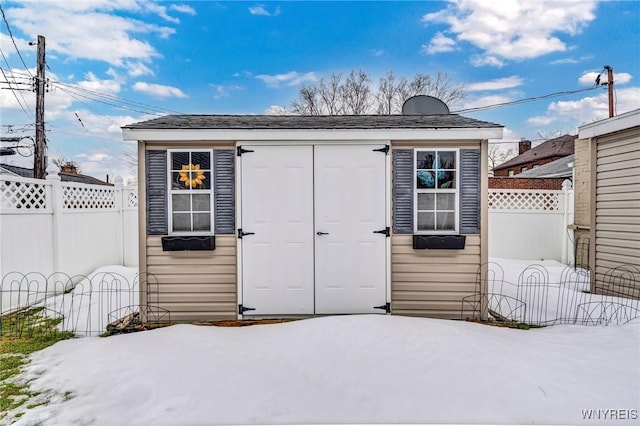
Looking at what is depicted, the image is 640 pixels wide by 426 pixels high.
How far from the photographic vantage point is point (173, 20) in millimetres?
7629

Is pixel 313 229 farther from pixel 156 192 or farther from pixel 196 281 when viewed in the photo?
pixel 156 192

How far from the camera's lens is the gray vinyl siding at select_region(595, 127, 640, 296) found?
510 cm

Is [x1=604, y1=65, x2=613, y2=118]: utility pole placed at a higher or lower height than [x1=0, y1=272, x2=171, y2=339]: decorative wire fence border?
higher

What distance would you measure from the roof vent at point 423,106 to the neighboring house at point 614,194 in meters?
2.47

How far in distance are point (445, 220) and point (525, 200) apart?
226 inches

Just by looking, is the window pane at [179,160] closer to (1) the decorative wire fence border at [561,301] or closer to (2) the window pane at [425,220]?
(2) the window pane at [425,220]

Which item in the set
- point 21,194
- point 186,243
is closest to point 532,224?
point 186,243

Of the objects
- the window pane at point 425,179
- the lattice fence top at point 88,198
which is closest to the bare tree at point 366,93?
the lattice fence top at point 88,198

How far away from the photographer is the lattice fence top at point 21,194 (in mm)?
4875

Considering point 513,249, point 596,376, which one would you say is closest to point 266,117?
point 596,376

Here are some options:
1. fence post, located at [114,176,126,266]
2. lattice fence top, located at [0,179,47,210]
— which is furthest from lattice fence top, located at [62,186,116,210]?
lattice fence top, located at [0,179,47,210]

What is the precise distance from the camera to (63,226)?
5.84 m

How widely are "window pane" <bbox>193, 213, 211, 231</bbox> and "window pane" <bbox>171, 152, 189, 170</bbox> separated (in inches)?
26.4

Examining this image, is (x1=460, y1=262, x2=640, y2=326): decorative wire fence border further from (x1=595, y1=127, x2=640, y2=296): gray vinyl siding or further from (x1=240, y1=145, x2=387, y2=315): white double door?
(x1=240, y1=145, x2=387, y2=315): white double door
